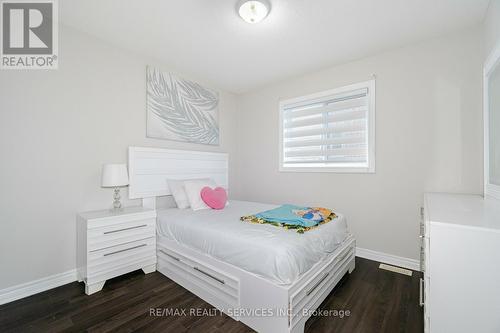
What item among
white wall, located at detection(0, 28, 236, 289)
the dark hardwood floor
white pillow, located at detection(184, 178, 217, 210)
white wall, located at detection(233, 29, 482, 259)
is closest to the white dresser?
the dark hardwood floor

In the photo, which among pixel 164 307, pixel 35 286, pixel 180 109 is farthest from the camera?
pixel 180 109

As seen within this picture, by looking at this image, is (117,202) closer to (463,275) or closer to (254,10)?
(254,10)

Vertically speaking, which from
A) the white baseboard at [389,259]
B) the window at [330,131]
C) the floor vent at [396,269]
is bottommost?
the floor vent at [396,269]

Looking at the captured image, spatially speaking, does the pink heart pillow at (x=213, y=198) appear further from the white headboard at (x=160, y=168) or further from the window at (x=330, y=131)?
the window at (x=330, y=131)

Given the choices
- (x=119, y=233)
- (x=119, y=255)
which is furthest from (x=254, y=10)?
(x=119, y=255)

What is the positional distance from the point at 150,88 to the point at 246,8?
164cm

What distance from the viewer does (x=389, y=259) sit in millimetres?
2607

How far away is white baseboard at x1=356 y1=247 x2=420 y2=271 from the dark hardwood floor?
0.85ft

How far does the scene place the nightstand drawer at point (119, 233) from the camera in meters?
2.01

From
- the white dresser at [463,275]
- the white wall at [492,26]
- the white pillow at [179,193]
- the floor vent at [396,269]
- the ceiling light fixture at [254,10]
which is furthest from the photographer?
the white pillow at [179,193]

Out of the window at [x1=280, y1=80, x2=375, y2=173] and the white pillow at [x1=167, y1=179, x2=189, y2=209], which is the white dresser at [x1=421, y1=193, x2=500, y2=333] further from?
the white pillow at [x1=167, y1=179, x2=189, y2=209]

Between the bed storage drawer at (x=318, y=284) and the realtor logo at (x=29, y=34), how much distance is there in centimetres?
301

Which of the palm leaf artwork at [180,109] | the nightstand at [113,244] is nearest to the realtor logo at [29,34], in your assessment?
the palm leaf artwork at [180,109]

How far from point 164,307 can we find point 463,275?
1966 mm
